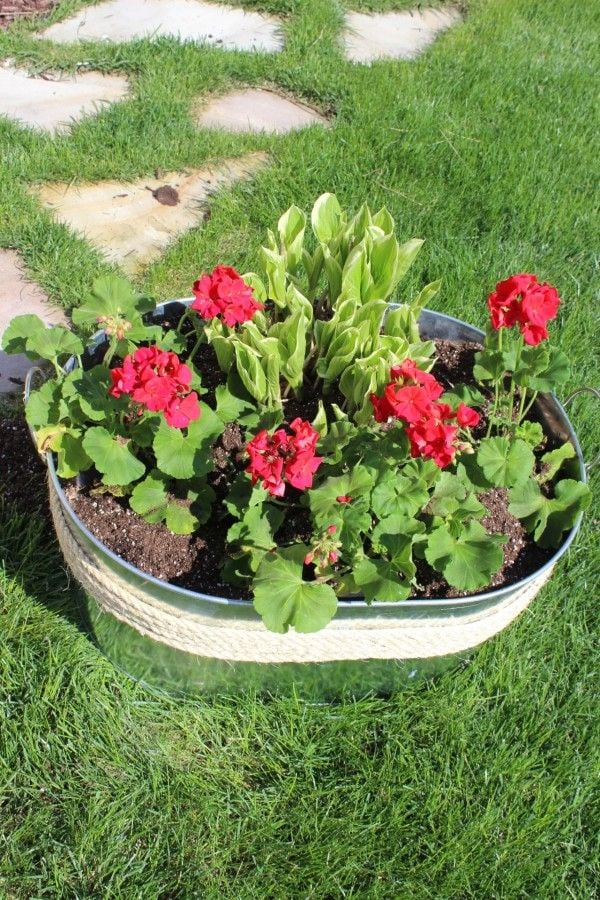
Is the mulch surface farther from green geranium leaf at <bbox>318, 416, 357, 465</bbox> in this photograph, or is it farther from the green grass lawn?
green geranium leaf at <bbox>318, 416, 357, 465</bbox>

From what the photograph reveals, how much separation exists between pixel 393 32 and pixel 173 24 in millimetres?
1164

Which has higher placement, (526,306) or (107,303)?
(526,306)

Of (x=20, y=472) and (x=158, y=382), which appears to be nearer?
(x=158, y=382)

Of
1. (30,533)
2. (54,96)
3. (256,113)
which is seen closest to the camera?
(30,533)

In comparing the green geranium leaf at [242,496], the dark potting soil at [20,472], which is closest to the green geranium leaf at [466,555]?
the green geranium leaf at [242,496]

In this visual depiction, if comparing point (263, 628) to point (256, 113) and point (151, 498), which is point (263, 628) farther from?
→ point (256, 113)

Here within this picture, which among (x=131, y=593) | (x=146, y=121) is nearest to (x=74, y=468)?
(x=131, y=593)

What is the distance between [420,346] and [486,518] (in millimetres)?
423

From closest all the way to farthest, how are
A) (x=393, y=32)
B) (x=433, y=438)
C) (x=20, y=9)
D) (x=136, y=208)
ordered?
(x=433, y=438) < (x=136, y=208) < (x=20, y=9) < (x=393, y=32)

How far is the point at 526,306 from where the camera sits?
165 centimetres

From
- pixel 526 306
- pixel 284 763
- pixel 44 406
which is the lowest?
pixel 284 763

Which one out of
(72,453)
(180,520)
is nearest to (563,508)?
(180,520)

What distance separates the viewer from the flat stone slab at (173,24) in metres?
3.90

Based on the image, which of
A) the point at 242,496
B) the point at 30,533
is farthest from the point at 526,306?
the point at 30,533
